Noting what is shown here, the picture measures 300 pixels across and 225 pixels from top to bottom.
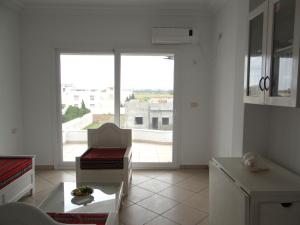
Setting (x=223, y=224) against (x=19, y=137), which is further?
(x=19, y=137)

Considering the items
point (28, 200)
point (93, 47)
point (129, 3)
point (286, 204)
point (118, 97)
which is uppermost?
point (129, 3)

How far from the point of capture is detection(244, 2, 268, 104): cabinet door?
1.96 m

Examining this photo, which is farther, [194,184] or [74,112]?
[74,112]

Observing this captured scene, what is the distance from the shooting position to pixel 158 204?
302 cm

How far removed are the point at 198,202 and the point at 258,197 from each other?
1638mm

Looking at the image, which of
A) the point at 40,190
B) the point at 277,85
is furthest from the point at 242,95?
the point at 40,190

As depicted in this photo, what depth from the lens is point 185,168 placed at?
438 centimetres

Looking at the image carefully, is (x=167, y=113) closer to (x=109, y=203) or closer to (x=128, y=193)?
(x=128, y=193)

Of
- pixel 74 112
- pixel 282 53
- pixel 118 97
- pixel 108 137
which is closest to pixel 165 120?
pixel 118 97

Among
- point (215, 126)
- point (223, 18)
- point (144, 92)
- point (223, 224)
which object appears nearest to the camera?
point (223, 224)

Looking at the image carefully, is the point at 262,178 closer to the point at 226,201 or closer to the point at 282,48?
the point at 226,201

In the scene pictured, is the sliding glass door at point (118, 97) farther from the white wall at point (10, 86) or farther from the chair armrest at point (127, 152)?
the chair armrest at point (127, 152)

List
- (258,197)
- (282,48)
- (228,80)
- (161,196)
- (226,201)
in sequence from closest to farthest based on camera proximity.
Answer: (258,197) → (282,48) → (226,201) → (161,196) → (228,80)

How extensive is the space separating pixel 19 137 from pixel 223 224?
3591 mm
